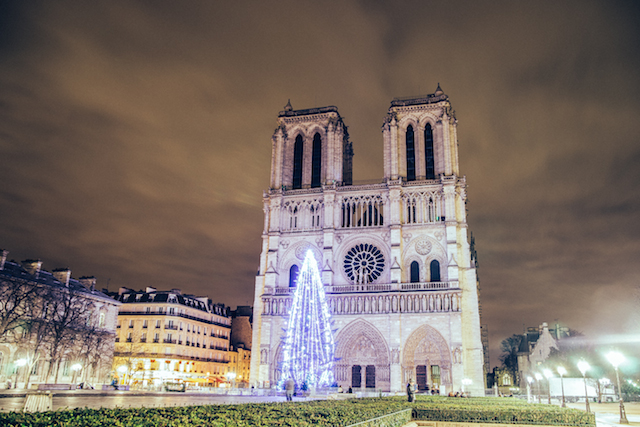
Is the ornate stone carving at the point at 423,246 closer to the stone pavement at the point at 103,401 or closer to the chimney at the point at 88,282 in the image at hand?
the stone pavement at the point at 103,401

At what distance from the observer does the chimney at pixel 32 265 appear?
133ft

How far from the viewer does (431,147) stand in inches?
2072

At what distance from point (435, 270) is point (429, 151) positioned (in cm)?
1272

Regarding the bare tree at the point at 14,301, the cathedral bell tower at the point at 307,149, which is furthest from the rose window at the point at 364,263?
the bare tree at the point at 14,301

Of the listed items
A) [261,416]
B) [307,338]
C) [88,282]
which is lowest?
[261,416]

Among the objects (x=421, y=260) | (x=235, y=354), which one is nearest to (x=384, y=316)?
(x=421, y=260)

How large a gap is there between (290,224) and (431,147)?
1663 cm

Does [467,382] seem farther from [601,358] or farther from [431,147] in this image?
[431,147]

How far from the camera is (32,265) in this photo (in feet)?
134

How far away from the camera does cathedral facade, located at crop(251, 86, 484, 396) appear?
147 feet

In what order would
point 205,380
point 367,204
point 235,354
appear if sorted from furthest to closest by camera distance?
point 235,354, point 205,380, point 367,204

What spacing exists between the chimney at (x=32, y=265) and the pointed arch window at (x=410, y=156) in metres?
34.8

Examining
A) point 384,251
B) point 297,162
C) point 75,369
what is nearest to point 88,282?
point 75,369

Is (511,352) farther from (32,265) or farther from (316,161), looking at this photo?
(32,265)
